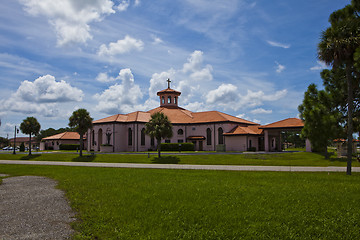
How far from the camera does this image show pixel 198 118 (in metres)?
58.3

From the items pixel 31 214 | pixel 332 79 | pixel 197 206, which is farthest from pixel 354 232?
pixel 332 79

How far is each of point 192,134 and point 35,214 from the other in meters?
48.2

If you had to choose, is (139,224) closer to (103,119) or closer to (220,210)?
(220,210)

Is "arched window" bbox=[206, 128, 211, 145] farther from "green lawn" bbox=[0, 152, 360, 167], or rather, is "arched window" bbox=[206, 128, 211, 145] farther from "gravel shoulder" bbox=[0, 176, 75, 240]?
"gravel shoulder" bbox=[0, 176, 75, 240]

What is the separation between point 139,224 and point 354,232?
19.8ft

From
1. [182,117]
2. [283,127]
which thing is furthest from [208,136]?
[283,127]

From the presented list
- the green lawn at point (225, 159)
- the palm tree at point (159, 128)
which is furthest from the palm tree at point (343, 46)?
the palm tree at point (159, 128)

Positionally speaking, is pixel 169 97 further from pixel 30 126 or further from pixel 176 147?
pixel 30 126

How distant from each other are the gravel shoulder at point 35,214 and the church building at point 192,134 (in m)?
40.1

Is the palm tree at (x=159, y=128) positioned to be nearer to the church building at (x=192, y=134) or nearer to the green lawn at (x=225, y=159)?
the green lawn at (x=225, y=159)

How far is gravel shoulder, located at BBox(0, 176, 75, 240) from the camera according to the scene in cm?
709

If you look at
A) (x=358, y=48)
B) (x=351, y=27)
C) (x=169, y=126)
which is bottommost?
(x=169, y=126)

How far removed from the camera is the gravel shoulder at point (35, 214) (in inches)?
279

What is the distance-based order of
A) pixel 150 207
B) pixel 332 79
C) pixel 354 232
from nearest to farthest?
pixel 354 232 → pixel 150 207 → pixel 332 79
